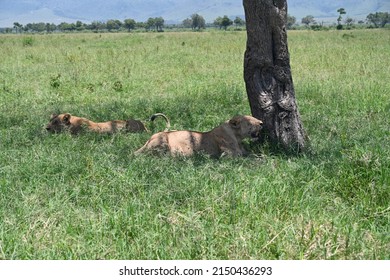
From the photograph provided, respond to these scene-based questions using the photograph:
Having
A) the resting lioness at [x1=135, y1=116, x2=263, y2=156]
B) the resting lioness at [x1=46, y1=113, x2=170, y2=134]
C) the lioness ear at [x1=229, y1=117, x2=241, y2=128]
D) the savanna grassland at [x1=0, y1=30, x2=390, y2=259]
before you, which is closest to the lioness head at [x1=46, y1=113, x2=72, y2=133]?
the resting lioness at [x1=46, y1=113, x2=170, y2=134]

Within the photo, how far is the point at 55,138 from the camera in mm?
7965

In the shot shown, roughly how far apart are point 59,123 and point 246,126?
3572 millimetres

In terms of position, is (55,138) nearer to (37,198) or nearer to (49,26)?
(37,198)

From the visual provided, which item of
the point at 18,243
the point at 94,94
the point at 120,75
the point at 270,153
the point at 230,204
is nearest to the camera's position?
the point at 18,243

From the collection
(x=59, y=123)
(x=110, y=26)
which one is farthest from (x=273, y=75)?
(x=110, y=26)

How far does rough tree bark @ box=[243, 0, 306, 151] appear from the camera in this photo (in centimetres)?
720

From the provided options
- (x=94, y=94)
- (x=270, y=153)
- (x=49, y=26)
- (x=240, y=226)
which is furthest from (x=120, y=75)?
(x=49, y=26)

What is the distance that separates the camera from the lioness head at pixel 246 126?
7.08m

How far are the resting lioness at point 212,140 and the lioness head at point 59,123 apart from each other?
221 centimetres

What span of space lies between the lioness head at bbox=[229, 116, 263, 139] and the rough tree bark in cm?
34

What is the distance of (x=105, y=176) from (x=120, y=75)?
10415 millimetres

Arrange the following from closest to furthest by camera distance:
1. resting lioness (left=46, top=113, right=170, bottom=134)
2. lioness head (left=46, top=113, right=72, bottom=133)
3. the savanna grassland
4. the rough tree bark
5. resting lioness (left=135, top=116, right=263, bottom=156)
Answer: the savanna grassland
resting lioness (left=135, top=116, right=263, bottom=156)
the rough tree bark
resting lioness (left=46, top=113, right=170, bottom=134)
lioness head (left=46, top=113, right=72, bottom=133)

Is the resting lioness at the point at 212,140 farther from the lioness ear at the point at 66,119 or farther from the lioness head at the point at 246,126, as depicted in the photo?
the lioness ear at the point at 66,119

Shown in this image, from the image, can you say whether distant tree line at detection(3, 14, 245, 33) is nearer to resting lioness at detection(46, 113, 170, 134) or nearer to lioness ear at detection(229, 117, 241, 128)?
resting lioness at detection(46, 113, 170, 134)
